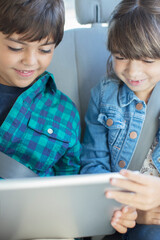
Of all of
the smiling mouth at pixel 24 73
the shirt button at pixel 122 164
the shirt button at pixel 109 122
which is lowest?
the shirt button at pixel 122 164

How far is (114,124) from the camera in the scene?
1192mm

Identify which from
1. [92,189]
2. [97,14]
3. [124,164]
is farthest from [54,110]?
[92,189]

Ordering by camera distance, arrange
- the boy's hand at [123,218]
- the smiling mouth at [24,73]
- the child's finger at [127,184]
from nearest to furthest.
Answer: the child's finger at [127,184]
the boy's hand at [123,218]
the smiling mouth at [24,73]

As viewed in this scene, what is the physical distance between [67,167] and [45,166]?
0.09 meters

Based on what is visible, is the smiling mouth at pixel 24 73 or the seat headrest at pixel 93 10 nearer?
the smiling mouth at pixel 24 73

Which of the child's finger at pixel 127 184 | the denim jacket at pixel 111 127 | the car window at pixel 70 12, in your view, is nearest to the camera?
the child's finger at pixel 127 184

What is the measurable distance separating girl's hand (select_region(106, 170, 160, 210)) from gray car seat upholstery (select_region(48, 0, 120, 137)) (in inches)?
25.2

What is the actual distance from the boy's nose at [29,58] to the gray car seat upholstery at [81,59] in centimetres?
34

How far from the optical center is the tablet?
62 centimetres

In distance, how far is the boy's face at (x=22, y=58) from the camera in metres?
1.00

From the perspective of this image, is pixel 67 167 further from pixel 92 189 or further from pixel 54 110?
pixel 92 189

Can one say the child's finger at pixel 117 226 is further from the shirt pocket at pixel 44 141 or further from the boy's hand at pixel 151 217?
the shirt pocket at pixel 44 141

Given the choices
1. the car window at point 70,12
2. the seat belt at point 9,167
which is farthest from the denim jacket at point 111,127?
the car window at point 70,12

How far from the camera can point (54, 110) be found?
47.3 inches
